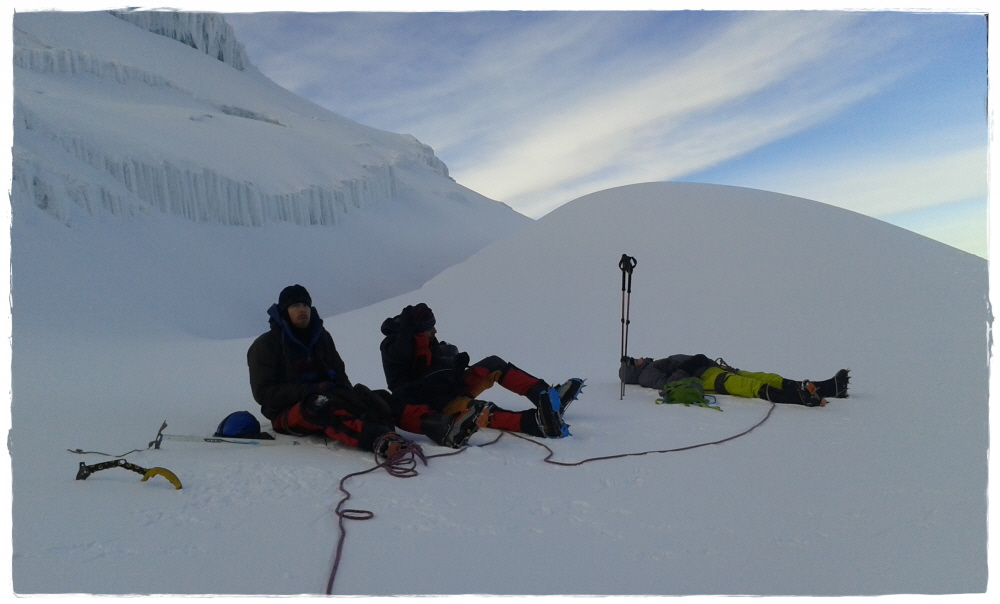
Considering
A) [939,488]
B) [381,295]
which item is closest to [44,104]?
[381,295]

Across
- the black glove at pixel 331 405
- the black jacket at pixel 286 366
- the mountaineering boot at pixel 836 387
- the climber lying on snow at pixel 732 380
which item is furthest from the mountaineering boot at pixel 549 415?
the mountaineering boot at pixel 836 387

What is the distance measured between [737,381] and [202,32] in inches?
1609

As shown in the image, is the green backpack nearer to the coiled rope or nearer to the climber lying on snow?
the climber lying on snow

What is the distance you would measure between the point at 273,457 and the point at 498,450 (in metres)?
1.12

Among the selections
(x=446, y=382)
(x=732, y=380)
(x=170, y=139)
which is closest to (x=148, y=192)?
(x=170, y=139)

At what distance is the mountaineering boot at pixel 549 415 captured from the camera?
142 inches

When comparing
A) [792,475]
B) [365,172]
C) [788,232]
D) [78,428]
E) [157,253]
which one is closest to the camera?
[792,475]

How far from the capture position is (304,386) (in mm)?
3357

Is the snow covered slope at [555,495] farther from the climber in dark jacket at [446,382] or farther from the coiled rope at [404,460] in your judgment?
the climber in dark jacket at [446,382]

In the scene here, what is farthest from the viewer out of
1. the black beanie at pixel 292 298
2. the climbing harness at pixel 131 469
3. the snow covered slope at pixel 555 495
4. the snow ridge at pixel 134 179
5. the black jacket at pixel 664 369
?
the snow ridge at pixel 134 179

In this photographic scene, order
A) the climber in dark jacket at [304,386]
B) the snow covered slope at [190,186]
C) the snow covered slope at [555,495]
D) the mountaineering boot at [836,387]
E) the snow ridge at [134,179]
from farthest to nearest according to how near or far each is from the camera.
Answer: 1. the snow ridge at [134,179]
2. the snow covered slope at [190,186]
3. the mountaineering boot at [836,387]
4. the climber in dark jacket at [304,386]
5. the snow covered slope at [555,495]

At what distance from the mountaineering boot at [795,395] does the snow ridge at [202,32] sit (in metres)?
37.9

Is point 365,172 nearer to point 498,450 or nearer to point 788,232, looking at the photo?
point 788,232

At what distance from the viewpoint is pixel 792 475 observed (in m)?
2.93
